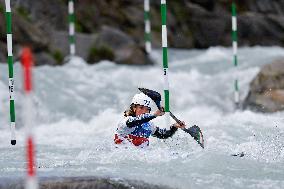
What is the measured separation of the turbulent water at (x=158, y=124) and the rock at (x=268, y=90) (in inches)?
9.1

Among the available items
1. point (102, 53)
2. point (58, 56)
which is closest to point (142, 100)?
point (58, 56)

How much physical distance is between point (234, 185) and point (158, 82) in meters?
6.74

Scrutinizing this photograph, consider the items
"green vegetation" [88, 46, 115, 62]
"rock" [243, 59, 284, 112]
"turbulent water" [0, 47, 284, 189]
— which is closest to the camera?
"turbulent water" [0, 47, 284, 189]

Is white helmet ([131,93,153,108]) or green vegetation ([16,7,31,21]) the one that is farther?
green vegetation ([16,7,31,21])

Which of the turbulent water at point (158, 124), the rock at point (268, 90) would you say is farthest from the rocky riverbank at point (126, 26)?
the rock at point (268, 90)

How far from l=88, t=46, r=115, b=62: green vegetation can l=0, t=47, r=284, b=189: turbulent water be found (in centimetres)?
27

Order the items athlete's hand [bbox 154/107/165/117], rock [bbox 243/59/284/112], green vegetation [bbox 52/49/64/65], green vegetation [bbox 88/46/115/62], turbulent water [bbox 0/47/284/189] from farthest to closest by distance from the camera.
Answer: green vegetation [bbox 88/46/115/62] < green vegetation [bbox 52/49/64/65] < rock [bbox 243/59/284/112] < athlete's hand [bbox 154/107/165/117] < turbulent water [bbox 0/47/284/189]

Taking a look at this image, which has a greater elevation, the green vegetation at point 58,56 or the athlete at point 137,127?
the green vegetation at point 58,56

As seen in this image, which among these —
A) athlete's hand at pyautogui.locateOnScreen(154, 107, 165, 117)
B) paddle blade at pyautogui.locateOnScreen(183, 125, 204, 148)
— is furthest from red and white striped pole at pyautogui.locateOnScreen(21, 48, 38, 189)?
paddle blade at pyautogui.locateOnScreen(183, 125, 204, 148)

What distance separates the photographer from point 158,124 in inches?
328

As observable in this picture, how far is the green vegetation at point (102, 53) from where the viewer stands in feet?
40.2

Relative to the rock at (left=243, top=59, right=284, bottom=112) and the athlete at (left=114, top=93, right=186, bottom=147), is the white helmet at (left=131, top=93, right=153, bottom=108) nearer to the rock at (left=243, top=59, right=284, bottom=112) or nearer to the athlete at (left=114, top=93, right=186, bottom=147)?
the athlete at (left=114, top=93, right=186, bottom=147)

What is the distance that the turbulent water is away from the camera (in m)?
4.87

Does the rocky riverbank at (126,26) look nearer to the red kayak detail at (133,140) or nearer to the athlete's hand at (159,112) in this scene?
the red kayak detail at (133,140)
